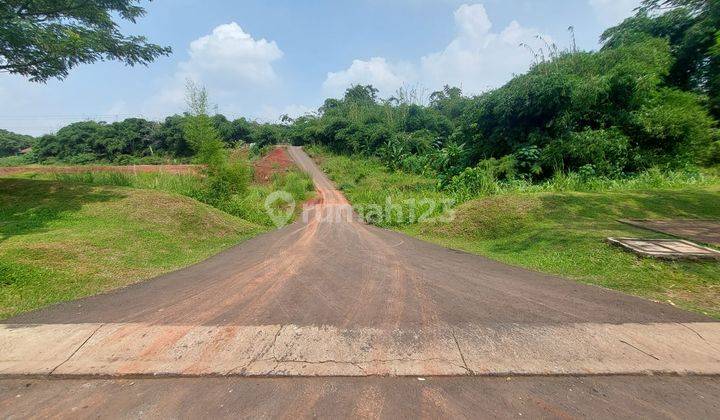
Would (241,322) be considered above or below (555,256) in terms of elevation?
above

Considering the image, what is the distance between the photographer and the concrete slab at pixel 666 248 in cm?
578

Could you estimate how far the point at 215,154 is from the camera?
54.2 feet

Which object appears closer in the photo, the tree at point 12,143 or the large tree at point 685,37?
the large tree at point 685,37

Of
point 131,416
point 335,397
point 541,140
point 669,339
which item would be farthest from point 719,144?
point 131,416

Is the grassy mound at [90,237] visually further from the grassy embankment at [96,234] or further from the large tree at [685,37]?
the large tree at [685,37]

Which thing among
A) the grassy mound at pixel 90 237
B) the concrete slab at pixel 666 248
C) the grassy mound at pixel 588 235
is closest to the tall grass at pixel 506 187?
the grassy mound at pixel 588 235

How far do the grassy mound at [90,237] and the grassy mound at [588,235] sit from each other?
7456 millimetres

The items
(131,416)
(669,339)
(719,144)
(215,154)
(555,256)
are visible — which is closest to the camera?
(131,416)

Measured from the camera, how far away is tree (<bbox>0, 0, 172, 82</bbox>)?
10539 mm

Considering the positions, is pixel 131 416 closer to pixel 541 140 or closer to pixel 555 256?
pixel 555 256

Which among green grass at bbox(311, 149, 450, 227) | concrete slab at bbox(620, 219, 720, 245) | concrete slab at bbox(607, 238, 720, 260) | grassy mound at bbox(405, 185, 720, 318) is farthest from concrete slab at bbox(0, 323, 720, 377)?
green grass at bbox(311, 149, 450, 227)

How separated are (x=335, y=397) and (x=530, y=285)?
3995 millimetres

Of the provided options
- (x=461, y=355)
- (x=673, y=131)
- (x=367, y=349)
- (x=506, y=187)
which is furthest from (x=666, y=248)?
(x=673, y=131)

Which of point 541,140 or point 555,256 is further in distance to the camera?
point 541,140
